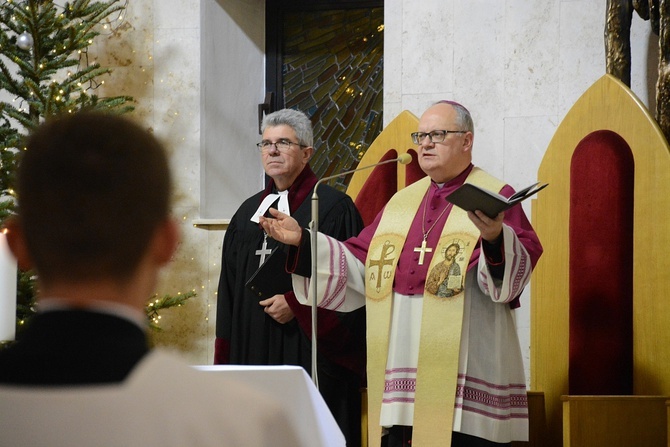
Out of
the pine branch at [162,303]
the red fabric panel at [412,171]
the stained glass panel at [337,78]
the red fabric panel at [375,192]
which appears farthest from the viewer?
the stained glass panel at [337,78]

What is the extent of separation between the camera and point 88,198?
3.75 feet

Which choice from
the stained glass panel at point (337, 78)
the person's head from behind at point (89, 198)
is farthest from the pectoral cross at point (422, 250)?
the person's head from behind at point (89, 198)

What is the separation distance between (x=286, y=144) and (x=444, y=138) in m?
1.03

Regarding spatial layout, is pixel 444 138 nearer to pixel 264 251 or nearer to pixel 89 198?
pixel 264 251

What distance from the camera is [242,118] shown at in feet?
24.4

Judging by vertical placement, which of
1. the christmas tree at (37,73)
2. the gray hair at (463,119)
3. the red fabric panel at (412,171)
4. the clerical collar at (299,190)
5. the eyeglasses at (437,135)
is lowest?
the clerical collar at (299,190)

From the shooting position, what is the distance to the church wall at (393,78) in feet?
20.2

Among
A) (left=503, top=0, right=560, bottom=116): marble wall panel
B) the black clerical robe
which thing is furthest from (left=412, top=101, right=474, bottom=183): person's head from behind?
(left=503, top=0, right=560, bottom=116): marble wall panel

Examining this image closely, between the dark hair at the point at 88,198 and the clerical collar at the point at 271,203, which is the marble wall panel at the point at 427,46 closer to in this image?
the clerical collar at the point at 271,203

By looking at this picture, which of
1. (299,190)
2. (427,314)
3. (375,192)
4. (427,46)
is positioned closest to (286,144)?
(299,190)

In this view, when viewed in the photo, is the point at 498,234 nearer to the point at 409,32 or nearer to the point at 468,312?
the point at 468,312

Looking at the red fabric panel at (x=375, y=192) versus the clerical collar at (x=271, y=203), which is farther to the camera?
the red fabric panel at (x=375, y=192)

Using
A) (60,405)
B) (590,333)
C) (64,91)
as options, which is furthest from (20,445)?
(64,91)

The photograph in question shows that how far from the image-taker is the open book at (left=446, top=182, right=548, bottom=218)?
12.2 ft
